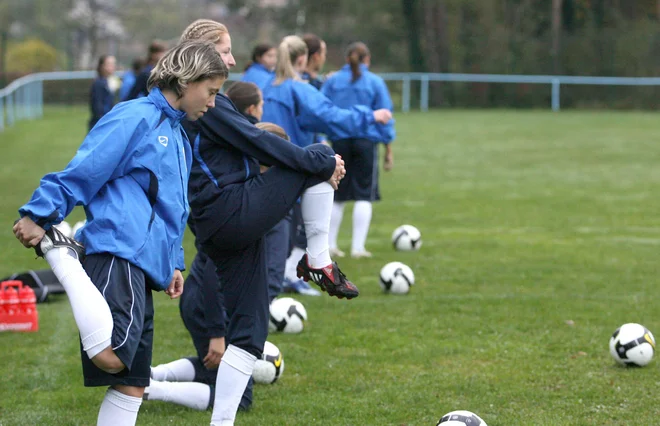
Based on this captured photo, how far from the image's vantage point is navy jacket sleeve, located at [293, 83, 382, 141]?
19.8 ft

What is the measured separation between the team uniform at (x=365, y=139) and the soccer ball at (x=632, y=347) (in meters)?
4.50

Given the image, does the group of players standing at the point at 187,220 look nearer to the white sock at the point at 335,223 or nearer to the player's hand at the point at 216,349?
the player's hand at the point at 216,349

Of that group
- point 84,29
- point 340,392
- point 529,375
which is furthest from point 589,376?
point 84,29

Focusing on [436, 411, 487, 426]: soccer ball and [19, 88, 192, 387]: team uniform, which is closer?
[19, 88, 192, 387]: team uniform

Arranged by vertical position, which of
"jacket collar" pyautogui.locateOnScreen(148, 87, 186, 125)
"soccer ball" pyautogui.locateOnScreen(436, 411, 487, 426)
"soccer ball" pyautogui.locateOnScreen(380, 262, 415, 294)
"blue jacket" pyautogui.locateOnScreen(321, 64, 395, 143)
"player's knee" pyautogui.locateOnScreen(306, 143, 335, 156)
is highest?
"jacket collar" pyautogui.locateOnScreen(148, 87, 186, 125)

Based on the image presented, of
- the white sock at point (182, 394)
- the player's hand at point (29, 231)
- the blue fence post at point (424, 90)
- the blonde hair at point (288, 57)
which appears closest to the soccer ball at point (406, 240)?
the blonde hair at point (288, 57)

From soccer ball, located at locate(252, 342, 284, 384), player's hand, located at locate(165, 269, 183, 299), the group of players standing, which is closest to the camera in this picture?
the group of players standing

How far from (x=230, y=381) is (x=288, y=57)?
145 inches

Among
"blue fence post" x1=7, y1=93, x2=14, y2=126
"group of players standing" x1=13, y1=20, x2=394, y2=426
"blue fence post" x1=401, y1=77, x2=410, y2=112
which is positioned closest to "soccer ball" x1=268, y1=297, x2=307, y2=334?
"group of players standing" x1=13, y1=20, x2=394, y2=426

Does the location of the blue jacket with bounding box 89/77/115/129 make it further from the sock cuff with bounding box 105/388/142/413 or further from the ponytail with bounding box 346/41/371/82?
the sock cuff with bounding box 105/388/142/413

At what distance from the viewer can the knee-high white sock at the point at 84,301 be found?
11.2ft

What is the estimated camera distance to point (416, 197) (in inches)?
599

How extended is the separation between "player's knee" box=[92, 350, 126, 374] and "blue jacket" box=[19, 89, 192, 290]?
0.36 m

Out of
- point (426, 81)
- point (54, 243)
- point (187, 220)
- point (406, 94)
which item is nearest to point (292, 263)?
point (187, 220)
